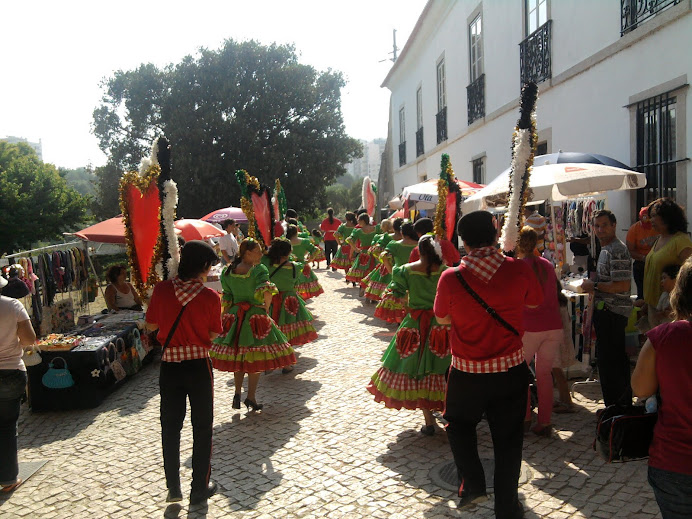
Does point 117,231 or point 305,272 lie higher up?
point 117,231

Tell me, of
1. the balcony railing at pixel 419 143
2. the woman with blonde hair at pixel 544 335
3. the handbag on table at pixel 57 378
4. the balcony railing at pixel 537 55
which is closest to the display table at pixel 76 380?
the handbag on table at pixel 57 378

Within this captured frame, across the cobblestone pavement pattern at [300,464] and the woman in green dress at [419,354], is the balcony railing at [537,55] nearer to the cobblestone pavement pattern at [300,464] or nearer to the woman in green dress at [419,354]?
the cobblestone pavement pattern at [300,464]

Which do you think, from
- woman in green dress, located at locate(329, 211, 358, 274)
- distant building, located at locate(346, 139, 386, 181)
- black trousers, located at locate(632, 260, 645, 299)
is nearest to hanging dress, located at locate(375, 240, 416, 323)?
black trousers, located at locate(632, 260, 645, 299)

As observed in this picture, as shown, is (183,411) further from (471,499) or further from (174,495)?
(471,499)

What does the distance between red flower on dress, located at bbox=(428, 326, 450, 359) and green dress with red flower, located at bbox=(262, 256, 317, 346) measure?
268cm

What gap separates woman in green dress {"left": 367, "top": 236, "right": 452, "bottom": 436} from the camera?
4884mm

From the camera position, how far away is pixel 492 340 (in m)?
3.37

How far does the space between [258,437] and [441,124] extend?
15402 millimetres

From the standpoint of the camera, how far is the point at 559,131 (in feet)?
33.0

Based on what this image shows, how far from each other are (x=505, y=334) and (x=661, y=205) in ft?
7.22

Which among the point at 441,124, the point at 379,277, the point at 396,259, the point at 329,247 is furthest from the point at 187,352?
the point at 441,124

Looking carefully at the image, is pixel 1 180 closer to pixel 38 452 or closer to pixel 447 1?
pixel 447 1

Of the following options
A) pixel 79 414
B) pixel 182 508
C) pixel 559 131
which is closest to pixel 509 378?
pixel 182 508

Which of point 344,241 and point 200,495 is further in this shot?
point 344,241
